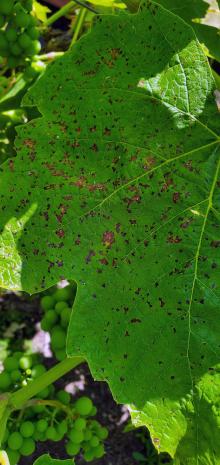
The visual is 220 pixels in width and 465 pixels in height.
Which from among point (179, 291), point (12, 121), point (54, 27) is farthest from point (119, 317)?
point (54, 27)

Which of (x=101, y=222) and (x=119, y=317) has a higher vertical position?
(x=101, y=222)

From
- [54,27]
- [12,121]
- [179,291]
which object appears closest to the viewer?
[179,291]

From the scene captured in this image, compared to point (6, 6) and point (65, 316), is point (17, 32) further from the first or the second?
point (65, 316)

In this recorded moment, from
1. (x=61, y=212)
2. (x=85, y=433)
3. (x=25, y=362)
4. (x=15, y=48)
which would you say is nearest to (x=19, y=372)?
(x=25, y=362)

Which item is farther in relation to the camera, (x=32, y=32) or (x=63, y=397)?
(x=32, y=32)

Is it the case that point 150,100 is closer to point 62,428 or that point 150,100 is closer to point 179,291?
point 179,291

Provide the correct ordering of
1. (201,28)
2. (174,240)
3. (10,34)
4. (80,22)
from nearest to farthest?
(174,240) → (201,28) → (10,34) → (80,22)
